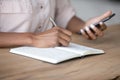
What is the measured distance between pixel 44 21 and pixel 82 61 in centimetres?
61

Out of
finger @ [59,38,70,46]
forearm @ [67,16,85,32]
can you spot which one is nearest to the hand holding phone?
forearm @ [67,16,85,32]

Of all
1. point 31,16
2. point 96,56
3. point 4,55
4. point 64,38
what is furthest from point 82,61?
point 31,16

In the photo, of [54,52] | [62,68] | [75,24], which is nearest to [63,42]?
[54,52]

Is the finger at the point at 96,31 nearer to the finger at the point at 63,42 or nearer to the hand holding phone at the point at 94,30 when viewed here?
the hand holding phone at the point at 94,30

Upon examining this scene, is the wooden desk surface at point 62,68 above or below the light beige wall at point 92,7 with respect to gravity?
above

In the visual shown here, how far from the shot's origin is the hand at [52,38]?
55.1 inches

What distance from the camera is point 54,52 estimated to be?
1.27m

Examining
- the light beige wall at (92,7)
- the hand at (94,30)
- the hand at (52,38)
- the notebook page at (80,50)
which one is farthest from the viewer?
the light beige wall at (92,7)

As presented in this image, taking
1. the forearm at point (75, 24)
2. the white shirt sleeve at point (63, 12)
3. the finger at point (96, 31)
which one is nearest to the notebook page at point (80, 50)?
the finger at point (96, 31)

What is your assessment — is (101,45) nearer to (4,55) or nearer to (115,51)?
(115,51)

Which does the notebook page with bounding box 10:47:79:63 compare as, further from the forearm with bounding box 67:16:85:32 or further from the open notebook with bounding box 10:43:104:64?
the forearm with bounding box 67:16:85:32

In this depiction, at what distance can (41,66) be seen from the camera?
1.14 meters

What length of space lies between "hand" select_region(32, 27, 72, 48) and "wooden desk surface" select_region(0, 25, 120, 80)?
0.51ft

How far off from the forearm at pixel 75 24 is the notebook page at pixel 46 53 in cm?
62
